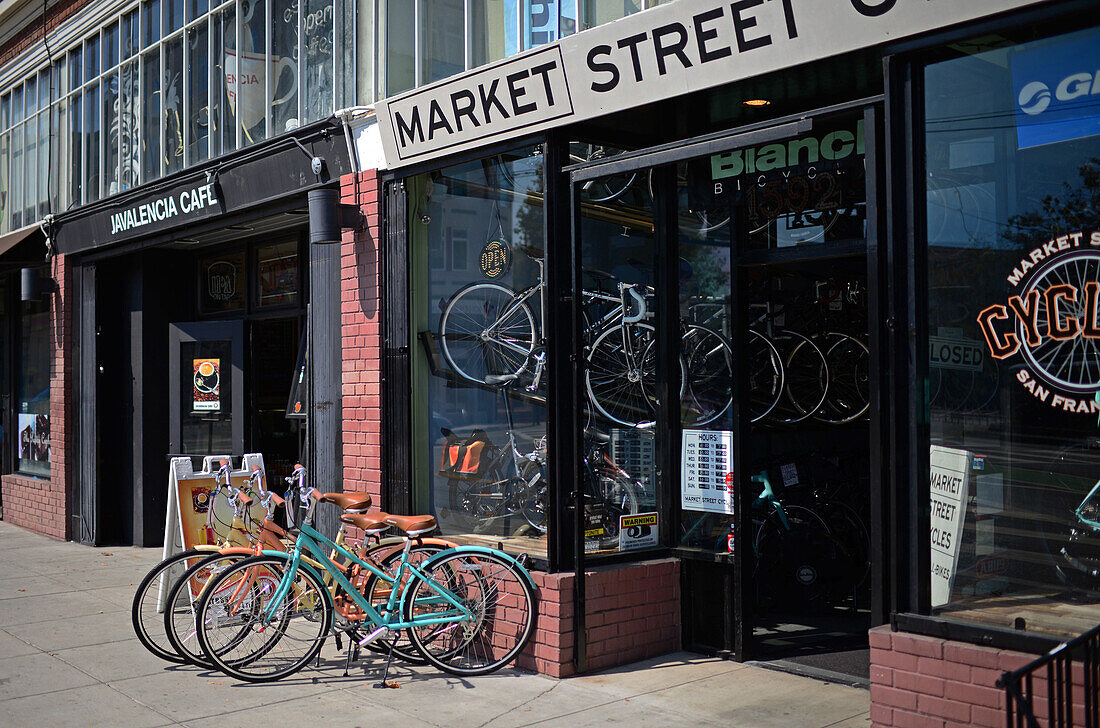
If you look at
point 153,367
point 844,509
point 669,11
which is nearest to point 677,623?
point 844,509

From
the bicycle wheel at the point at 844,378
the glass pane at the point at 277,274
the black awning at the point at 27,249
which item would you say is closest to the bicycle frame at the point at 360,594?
the bicycle wheel at the point at 844,378

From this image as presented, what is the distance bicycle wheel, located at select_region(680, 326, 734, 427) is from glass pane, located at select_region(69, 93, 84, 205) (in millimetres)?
8873

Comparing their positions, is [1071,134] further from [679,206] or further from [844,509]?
[844,509]

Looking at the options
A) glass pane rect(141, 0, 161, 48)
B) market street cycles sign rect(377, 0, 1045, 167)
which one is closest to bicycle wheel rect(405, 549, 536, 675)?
market street cycles sign rect(377, 0, 1045, 167)

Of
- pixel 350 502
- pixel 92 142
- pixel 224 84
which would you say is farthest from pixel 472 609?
pixel 92 142

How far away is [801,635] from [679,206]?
9.95 feet

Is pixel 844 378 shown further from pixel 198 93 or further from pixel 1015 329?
pixel 198 93

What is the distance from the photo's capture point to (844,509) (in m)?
7.68

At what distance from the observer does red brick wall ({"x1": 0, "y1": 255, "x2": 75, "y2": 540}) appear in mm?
12430

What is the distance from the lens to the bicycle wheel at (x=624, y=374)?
22.6ft

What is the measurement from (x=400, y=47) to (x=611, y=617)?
A: 440 cm

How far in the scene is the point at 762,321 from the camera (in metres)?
7.55

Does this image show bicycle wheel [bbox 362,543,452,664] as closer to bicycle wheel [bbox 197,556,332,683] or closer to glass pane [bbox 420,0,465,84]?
bicycle wheel [bbox 197,556,332,683]

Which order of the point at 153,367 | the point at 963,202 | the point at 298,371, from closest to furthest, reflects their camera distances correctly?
the point at 963,202 → the point at 298,371 → the point at 153,367
